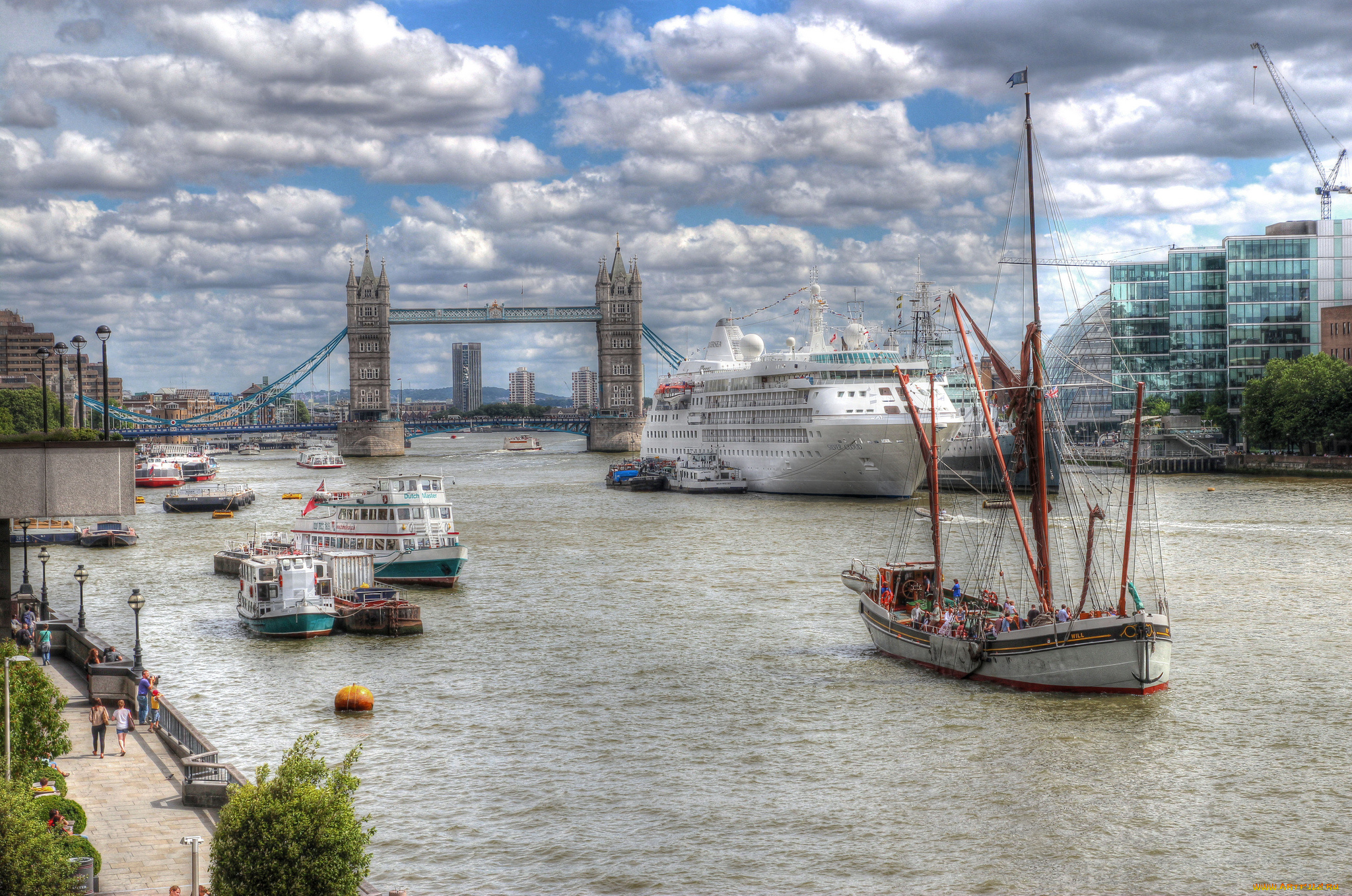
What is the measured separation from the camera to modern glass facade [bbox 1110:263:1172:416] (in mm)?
119000

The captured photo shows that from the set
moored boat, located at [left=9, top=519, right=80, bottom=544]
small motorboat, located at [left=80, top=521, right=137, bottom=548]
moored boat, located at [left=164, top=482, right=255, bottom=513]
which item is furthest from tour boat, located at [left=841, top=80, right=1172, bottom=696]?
moored boat, located at [left=164, top=482, right=255, bottom=513]

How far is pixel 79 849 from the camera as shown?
15602mm

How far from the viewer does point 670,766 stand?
23844mm

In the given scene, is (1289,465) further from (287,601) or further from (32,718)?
(32,718)

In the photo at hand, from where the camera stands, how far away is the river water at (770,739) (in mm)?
19281

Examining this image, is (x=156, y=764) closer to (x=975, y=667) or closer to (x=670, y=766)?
(x=670, y=766)

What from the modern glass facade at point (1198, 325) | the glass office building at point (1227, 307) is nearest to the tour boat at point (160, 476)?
the glass office building at point (1227, 307)

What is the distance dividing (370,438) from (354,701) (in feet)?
534

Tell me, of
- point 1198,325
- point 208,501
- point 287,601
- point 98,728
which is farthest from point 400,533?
point 1198,325

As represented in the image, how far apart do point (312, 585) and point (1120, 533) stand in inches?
1434

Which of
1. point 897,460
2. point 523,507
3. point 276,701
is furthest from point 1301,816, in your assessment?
A: point 523,507

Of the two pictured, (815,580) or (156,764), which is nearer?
(156,764)

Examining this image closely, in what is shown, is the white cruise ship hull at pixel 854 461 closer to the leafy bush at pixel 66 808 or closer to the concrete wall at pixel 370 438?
the leafy bush at pixel 66 808

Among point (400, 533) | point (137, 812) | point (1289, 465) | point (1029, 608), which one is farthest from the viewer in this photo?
point (1289, 465)
